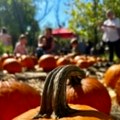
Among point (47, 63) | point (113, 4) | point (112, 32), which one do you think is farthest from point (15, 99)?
point (113, 4)

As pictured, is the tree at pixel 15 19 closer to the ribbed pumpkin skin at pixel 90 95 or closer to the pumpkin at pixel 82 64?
the pumpkin at pixel 82 64

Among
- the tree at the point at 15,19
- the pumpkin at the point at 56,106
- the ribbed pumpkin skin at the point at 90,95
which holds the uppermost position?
the pumpkin at the point at 56,106

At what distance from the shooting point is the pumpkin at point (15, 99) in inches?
152

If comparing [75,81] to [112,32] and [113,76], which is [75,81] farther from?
[112,32]

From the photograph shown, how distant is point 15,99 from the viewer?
12.8ft

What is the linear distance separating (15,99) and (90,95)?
845 millimetres

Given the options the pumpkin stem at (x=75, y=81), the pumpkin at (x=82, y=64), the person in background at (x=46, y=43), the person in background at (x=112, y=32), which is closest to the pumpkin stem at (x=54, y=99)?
the pumpkin stem at (x=75, y=81)

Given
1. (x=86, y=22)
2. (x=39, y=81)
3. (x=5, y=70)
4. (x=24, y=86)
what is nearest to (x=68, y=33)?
(x=86, y=22)

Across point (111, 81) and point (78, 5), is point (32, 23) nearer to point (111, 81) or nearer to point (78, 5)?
point (78, 5)

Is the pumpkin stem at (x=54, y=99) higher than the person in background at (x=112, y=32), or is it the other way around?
the pumpkin stem at (x=54, y=99)

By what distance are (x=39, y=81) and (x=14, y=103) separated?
5585 millimetres

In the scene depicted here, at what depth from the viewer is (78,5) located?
2712cm

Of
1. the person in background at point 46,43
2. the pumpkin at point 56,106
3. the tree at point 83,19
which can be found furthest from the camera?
the tree at point 83,19

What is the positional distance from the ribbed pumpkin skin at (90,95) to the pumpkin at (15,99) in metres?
0.41
